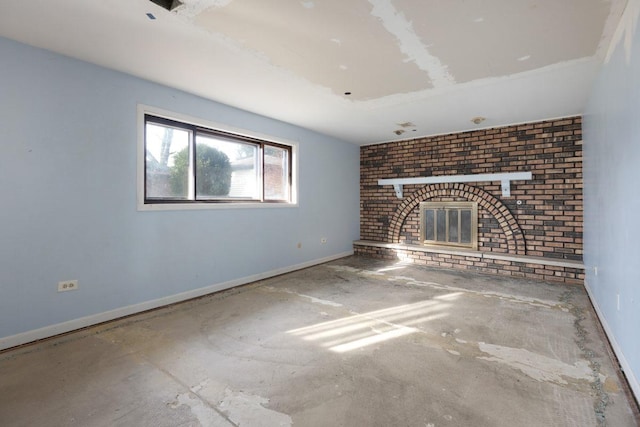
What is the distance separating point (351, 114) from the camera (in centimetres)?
428

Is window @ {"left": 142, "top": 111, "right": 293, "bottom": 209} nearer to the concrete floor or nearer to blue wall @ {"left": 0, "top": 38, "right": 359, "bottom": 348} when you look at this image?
blue wall @ {"left": 0, "top": 38, "right": 359, "bottom": 348}

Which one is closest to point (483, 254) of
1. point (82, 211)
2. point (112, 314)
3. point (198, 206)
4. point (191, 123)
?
point (198, 206)

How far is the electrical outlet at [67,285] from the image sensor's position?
2.59 meters

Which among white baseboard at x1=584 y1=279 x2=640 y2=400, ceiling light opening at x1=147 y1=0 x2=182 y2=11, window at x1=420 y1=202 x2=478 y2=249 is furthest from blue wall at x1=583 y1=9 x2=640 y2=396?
ceiling light opening at x1=147 y1=0 x2=182 y2=11

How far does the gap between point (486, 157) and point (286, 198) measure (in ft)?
11.3

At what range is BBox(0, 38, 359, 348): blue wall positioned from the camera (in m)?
2.38

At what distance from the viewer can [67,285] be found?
103 inches

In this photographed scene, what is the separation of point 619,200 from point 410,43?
6.30 ft

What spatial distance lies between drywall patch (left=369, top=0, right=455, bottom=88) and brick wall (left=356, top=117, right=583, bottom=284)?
7.90ft

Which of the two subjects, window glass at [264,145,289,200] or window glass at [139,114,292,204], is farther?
window glass at [264,145,289,200]

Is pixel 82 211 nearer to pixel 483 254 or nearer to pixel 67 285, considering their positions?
pixel 67 285

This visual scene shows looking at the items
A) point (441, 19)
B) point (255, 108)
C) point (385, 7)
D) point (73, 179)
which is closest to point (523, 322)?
point (441, 19)

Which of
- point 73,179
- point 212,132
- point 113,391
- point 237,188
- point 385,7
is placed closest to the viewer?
point 113,391

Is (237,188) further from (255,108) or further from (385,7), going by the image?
(385,7)
